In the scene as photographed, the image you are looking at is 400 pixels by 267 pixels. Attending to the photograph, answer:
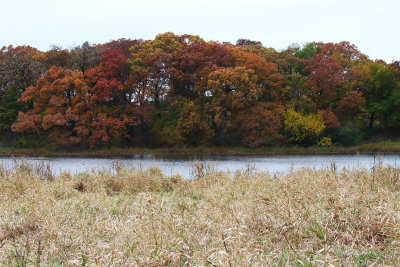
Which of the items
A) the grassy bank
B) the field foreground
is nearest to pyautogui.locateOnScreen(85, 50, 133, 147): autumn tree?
the grassy bank

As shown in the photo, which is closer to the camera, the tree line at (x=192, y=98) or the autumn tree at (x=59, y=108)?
the tree line at (x=192, y=98)

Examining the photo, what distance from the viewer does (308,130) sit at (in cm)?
3272

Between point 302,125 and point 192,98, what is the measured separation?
9722 millimetres

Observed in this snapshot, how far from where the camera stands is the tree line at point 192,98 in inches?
1256

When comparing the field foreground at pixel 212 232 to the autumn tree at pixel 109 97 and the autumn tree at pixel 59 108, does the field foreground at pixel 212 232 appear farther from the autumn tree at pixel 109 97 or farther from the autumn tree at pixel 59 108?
the autumn tree at pixel 59 108

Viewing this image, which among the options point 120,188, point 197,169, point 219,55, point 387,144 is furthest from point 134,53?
point 120,188

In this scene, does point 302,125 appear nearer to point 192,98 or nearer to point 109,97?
point 192,98

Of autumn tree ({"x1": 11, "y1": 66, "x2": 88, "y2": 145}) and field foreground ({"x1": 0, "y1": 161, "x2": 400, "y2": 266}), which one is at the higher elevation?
autumn tree ({"x1": 11, "y1": 66, "x2": 88, "y2": 145})

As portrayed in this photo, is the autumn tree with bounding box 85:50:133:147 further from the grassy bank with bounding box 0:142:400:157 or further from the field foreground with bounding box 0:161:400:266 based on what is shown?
the field foreground with bounding box 0:161:400:266

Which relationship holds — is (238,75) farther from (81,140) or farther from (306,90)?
(81,140)

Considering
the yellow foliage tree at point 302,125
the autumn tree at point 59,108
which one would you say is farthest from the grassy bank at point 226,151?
the autumn tree at point 59,108

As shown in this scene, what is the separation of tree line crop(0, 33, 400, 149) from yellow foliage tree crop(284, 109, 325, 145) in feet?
0.30

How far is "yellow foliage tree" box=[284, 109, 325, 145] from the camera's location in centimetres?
3262

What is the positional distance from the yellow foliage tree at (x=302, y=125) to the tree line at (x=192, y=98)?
90 millimetres
